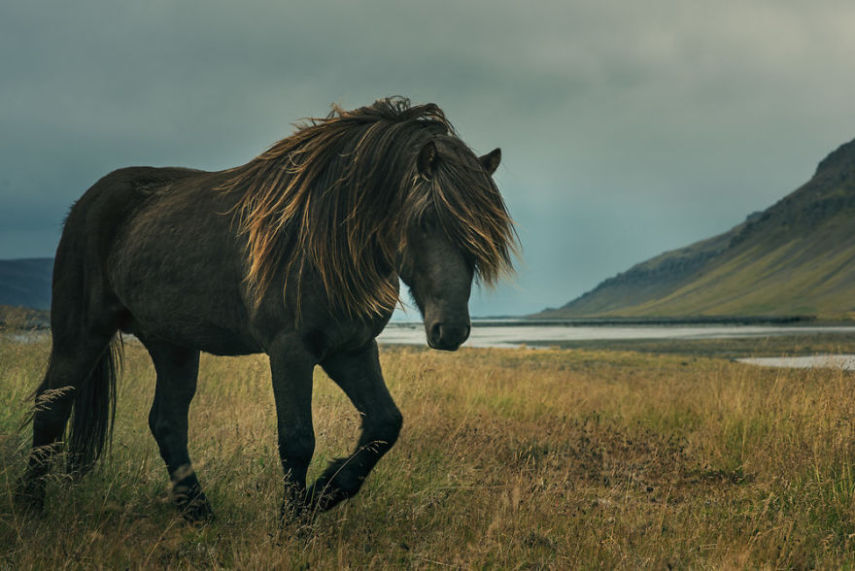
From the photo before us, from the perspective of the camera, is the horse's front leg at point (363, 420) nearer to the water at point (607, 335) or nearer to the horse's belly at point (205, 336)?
the horse's belly at point (205, 336)

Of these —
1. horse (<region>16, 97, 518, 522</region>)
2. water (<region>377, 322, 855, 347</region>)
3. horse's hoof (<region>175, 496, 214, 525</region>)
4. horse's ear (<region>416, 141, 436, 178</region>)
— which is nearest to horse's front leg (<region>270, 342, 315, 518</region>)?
horse (<region>16, 97, 518, 522</region>)

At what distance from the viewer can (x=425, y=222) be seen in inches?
129

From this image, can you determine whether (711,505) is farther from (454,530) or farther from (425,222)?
(425,222)

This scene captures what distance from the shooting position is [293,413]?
357 cm

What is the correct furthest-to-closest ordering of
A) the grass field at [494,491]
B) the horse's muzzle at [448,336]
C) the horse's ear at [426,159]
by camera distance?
the grass field at [494,491] < the horse's ear at [426,159] < the horse's muzzle at [448,336]

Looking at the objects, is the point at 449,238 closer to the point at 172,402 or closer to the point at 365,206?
the point at 365,206

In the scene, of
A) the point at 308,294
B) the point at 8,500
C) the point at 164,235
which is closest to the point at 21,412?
the point at 8,500

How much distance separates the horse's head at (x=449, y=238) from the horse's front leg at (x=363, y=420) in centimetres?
74

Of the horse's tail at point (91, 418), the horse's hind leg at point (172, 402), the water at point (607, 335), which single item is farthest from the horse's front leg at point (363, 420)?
the water at point (607, 335)

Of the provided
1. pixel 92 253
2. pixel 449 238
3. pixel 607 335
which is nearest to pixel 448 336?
pixel 449 238

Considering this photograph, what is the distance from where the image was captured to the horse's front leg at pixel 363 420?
3.89 m

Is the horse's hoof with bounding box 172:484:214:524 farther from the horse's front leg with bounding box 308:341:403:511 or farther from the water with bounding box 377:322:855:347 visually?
the water with bounding box 377:322:855:347

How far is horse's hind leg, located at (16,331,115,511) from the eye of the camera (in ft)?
14.8

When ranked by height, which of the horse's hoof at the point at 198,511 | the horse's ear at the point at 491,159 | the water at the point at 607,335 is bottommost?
the water at the point at 607,335
